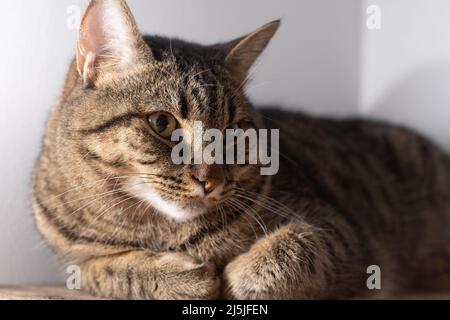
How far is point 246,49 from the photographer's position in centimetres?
155

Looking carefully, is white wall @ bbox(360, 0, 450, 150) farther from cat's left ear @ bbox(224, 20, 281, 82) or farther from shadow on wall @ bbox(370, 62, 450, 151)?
cat's left ear @ bbox(224, 20, 281, 82)

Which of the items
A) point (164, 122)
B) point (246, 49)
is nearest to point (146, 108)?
point (164, 122)

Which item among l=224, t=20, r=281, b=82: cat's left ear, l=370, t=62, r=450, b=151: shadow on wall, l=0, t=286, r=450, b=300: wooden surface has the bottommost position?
l=0, t=286, r=450, b=300: wooden surface

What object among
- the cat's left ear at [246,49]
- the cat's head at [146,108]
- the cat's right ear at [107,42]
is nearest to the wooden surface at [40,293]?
the cat's head at [146,108]

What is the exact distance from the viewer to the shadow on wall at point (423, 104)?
1.85m

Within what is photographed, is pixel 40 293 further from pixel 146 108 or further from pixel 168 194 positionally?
pixel 146 108

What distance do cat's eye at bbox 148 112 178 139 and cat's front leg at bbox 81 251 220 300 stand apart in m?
0.30

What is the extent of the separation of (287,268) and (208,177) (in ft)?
0.95

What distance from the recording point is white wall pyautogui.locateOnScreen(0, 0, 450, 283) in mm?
1438

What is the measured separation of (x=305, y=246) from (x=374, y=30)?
2.43ft

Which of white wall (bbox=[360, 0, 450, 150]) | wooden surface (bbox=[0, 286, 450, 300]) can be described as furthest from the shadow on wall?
wooden surface (bbox=[0, 286, 450, 300])

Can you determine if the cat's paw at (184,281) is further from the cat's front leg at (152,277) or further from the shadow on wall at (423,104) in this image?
the shadow on wall at (423,104)

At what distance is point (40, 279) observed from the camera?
5.40 ft

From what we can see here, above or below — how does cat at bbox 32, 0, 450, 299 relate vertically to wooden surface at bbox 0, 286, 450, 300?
above
